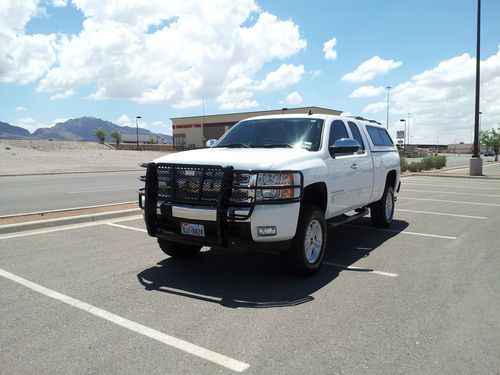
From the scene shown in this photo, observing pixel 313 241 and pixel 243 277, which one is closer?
pixel 243 277

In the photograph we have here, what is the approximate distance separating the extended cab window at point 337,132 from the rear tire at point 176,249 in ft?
8.13

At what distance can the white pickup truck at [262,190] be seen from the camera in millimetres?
4762

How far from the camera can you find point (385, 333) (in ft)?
12.5

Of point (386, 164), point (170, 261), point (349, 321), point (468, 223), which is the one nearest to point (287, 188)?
point (349, 321)

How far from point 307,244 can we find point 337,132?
6.88 feet

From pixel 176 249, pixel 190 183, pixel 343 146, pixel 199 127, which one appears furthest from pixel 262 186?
pixel 199 127

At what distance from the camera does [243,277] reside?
17.7 ft

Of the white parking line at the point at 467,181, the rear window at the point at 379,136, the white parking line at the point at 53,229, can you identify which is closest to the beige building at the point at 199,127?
the white parking line at the point at 467,181

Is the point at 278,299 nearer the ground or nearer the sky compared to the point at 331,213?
nearer the ground

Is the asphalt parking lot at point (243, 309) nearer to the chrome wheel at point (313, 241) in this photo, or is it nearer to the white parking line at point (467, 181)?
the chrome wheel at point (313, 241)

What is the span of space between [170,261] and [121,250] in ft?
3.11

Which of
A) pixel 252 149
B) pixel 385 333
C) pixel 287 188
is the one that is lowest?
pixel 385 333

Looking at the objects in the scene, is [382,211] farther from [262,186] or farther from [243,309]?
[243,309]

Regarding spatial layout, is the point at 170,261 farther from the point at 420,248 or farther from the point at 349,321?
the point at 420,248
